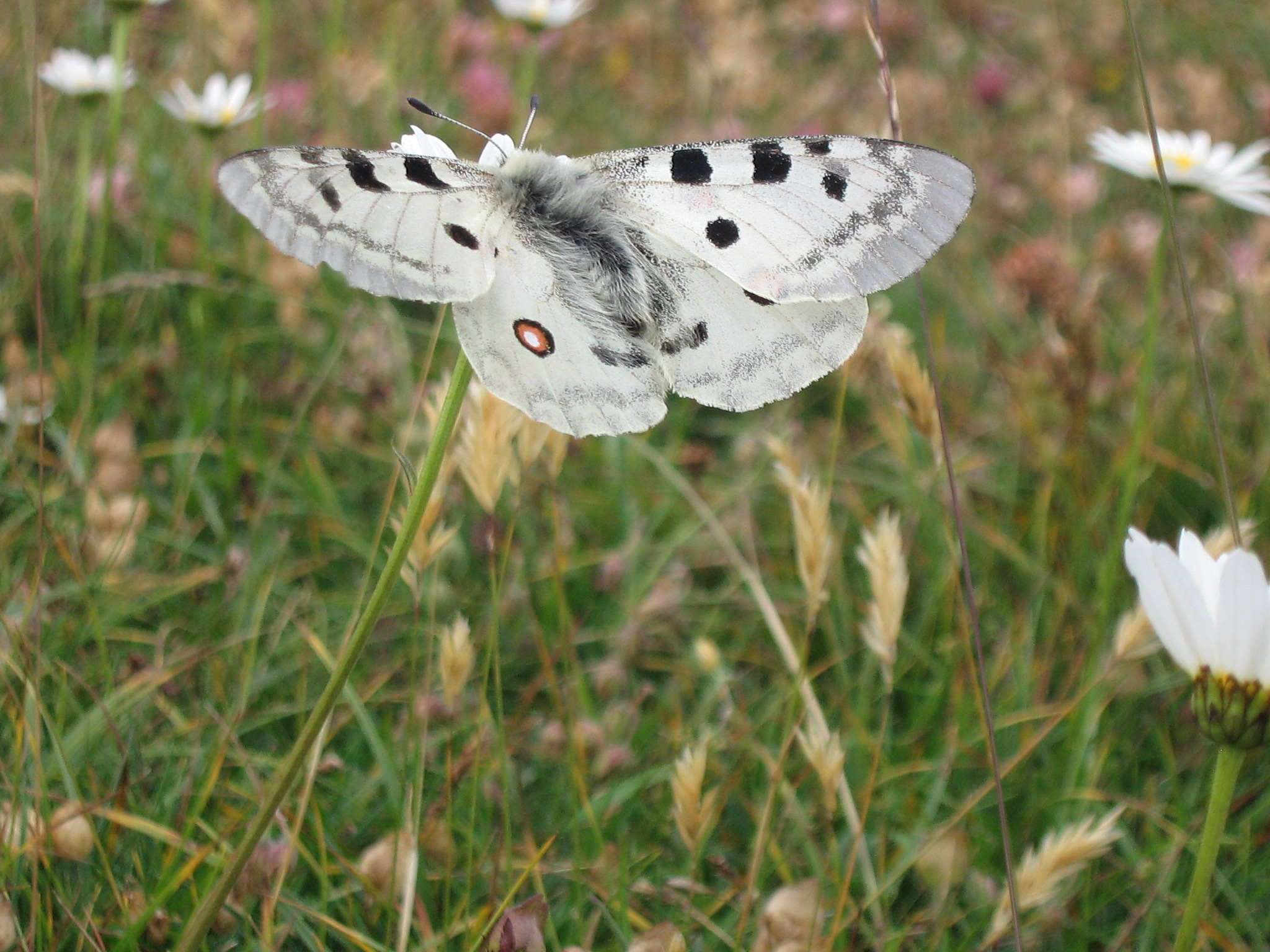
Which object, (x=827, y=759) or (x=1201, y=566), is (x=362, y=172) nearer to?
(x=827, y=759)

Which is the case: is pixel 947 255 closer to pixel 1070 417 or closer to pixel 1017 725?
pixel 1070 417

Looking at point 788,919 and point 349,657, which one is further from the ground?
point 349,657

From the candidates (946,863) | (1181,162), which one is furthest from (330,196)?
(1181,162)

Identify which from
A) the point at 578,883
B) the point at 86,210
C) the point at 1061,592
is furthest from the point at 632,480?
the point at 86,210

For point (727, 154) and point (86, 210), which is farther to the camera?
point (86, 210)

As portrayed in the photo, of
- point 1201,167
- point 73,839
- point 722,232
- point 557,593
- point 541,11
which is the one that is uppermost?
point 722,232

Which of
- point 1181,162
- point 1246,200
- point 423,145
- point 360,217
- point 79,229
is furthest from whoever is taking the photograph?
point 79,229

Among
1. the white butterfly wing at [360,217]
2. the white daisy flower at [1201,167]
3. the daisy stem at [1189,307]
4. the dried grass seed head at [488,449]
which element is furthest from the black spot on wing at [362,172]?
the white daisy flower at [1201,167]
